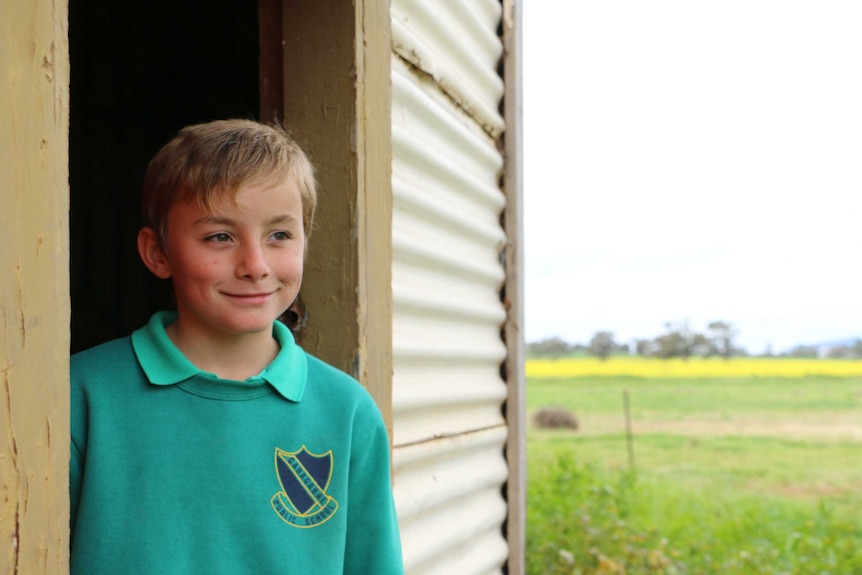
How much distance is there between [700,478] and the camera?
18.8m

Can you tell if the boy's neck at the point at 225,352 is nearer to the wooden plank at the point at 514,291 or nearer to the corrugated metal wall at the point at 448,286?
the corrugated metal wall at the point at 448,286

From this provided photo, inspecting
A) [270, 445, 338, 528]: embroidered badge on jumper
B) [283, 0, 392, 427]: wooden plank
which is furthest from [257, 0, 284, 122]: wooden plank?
[270, 445, 338, 528]: embroidered badge on jumper

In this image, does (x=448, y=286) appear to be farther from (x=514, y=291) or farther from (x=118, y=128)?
(x=118, y=128)

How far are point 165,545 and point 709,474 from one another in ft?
61.4

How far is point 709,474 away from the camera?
62.2 ft

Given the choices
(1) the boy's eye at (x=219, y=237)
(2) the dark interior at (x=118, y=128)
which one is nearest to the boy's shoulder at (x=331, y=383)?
(1) the boy's eye at (x=219, y=237)

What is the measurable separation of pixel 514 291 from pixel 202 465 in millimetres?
2390

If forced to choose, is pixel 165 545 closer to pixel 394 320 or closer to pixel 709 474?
pixel 394 320

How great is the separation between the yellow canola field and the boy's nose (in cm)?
2326

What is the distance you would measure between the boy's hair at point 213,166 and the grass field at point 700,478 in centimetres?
782

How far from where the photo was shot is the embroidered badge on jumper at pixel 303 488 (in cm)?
165
